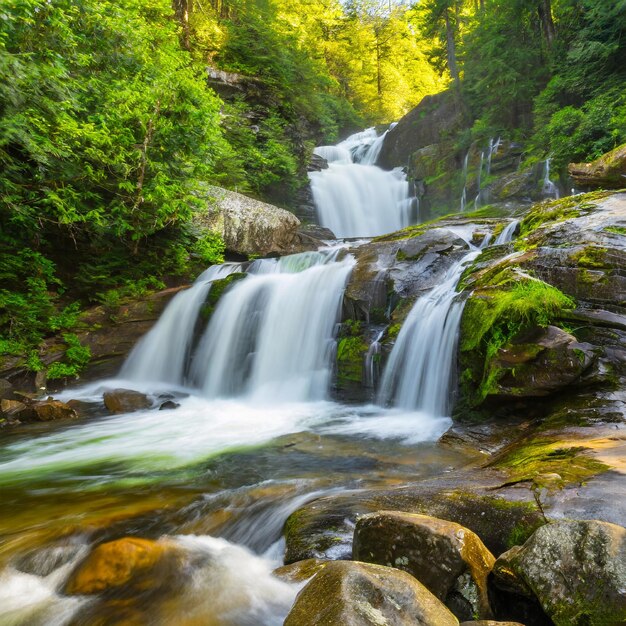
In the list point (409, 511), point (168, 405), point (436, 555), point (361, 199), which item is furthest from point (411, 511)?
point (361, 199)

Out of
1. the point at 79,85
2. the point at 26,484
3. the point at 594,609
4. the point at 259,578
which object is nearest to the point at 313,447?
the point at 259,578

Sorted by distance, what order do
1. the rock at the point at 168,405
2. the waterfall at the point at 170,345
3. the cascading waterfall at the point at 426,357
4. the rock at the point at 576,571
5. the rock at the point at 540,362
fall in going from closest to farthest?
the rock at the point at 576,571, the rock at the point at 540,362, the cascading waterfall at the point at 426,357, the rock at the point at 168,405, the waterfall at the point at 170,345

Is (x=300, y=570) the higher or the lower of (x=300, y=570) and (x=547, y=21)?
the lower

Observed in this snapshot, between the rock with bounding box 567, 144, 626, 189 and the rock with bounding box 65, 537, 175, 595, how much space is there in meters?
10.4

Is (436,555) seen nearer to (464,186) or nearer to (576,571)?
(576,571)

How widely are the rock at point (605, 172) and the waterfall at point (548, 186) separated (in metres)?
3.73

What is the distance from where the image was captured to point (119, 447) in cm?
618

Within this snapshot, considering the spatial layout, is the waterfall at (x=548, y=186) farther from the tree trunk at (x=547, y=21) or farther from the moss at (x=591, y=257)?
the moss at (x=591, y=257)

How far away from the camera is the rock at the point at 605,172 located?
8.83 m

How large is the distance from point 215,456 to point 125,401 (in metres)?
3.53

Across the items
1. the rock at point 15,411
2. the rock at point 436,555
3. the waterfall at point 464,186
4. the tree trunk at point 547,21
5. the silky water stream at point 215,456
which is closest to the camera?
the rock at point 436,555

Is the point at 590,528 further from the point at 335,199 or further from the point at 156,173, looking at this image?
the point at 335,199

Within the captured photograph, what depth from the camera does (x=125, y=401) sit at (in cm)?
830

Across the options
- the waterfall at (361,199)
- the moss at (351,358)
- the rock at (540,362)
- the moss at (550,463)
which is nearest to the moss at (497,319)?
the rock at (540,362)
